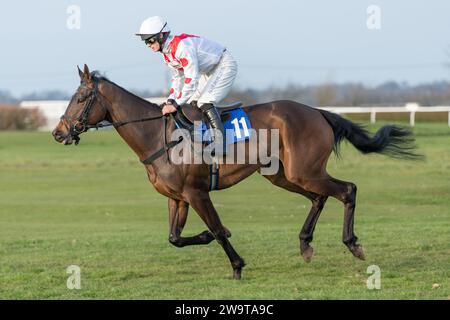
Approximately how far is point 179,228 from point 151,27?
2.37 meters

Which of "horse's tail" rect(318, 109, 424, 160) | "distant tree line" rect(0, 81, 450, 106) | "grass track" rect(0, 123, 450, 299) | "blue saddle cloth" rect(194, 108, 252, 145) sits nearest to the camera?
"grass track" rect(0, 123, 450, 299)

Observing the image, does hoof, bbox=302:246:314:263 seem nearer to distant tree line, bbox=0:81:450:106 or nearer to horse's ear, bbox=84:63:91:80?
horse's ear, bbox=84:63:91:80

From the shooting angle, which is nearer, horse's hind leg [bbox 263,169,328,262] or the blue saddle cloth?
the blue saddle cloth

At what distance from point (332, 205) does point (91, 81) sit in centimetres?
1321

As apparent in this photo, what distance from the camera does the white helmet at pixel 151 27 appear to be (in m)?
10.2

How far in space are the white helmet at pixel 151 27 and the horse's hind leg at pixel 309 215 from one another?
2.26m

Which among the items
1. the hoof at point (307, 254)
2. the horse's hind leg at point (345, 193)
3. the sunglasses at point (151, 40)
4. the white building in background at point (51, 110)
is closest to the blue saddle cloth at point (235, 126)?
the horse's hind leg at point (345, 193)

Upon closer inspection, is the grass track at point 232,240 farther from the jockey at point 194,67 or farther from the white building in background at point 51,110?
the white building in background at point 51,110

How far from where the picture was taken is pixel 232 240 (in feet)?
46.2

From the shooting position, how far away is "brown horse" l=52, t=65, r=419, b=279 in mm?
10297

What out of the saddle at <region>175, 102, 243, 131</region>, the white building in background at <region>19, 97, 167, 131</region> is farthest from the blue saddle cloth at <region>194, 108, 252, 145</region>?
the white building in background at <region>19, 97, 167, 131</region>

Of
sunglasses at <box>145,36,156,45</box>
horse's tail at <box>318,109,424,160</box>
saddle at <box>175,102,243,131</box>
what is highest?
sunglasses at <box>145,36,156,45</box>
